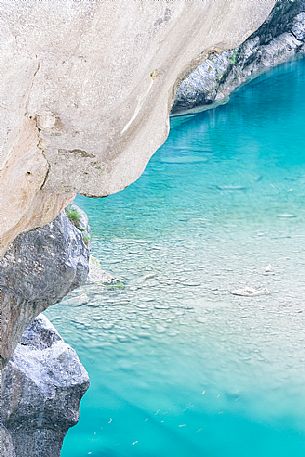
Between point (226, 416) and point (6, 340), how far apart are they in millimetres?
4170

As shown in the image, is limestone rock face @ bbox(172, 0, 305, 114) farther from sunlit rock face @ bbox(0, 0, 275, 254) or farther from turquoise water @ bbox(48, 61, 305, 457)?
sunlit rock face @ bbox(0, 0, 275, 254)


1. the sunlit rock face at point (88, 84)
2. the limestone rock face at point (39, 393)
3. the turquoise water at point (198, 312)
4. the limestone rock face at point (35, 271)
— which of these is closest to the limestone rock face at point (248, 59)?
the turquoise water at point (198, 312)

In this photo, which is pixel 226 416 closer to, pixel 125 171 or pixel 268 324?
pixel 268 324

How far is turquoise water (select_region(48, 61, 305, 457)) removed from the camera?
342 inches

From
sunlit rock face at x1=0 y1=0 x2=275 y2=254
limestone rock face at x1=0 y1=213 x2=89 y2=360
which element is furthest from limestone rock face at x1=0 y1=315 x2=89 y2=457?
sunlit rock face at x1=0 y1=0 x2=275 y2=254

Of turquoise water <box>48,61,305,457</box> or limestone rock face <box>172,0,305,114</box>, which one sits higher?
limestone rock face <box>172,0,305,114</box>

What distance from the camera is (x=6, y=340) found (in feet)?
17.3

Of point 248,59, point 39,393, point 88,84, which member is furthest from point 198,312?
point 248,59

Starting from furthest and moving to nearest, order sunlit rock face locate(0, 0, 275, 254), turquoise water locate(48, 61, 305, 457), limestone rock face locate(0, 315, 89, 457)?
turquoise water locate(48, 61, 305, 457) < limestone rock face locate(0, 315, 89, 457) < sunlit rock face locate(0, 0, 275, 254)

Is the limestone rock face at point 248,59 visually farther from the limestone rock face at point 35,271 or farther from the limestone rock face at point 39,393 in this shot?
the limestone rock face at point 35,271

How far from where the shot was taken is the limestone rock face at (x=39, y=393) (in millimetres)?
6039

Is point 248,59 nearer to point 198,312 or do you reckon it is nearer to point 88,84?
point 198,312

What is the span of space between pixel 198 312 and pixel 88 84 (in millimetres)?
7882

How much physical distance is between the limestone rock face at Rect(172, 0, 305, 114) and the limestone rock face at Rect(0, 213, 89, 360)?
44.6 feet
